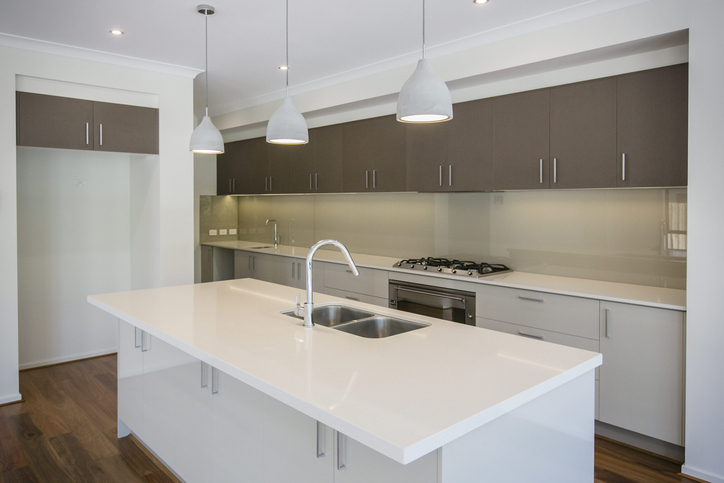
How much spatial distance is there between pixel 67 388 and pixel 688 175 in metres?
4.54

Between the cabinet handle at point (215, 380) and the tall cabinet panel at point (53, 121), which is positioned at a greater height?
the tall cabinet panel at point (53, 121)

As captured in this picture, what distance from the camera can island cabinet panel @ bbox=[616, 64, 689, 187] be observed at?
113 inches

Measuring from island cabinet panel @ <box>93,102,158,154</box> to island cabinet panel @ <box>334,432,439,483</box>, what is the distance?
143 inches

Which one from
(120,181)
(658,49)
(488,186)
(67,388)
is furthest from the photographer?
(120,181)

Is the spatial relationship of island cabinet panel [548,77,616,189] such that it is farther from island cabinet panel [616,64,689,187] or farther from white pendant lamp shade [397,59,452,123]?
white pendant lamp shade [397,59,452,123]

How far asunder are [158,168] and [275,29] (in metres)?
1.76

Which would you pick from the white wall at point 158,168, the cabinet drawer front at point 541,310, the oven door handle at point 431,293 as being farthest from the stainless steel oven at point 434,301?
the white wall at point 158,168

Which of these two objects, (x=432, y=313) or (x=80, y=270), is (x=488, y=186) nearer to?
(x=432, y=313)

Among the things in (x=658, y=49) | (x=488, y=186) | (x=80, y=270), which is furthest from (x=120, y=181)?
(x=658, y=49)

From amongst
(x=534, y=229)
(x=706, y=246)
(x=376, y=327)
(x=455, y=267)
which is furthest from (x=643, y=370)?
(x=376, y=327)

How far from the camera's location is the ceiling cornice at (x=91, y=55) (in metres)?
3.73

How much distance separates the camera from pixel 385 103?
4.64 metres

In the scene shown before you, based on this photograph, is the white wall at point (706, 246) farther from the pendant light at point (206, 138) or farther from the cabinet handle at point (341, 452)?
the pendant light at point (206, 138)

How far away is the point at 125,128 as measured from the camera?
171 inches
